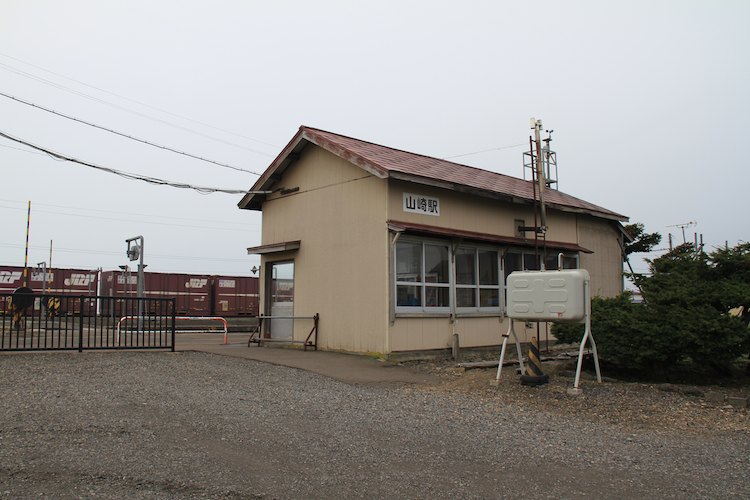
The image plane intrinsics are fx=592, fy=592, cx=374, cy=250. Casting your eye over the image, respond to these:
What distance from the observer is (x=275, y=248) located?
611 inches

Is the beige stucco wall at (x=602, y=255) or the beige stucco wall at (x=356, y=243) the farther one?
the beige stucco wall at (x=602, y=255)

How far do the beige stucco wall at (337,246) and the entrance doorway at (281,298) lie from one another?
358mm

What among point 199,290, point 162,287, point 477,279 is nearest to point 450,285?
point 477,279

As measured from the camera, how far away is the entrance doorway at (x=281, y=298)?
51.7 ft

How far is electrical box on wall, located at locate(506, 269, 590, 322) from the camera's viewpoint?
8.98 meters

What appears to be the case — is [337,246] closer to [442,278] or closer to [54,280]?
[442,278]

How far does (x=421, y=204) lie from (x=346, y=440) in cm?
813

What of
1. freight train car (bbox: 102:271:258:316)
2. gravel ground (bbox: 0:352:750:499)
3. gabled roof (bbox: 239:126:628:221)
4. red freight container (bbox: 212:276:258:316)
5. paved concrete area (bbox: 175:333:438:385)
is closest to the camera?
gravel ground (bbox: 0:352:750:499)

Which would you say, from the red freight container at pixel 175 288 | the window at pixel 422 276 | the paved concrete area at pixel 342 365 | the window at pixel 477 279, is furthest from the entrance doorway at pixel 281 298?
the red freight container at pixel 175 288

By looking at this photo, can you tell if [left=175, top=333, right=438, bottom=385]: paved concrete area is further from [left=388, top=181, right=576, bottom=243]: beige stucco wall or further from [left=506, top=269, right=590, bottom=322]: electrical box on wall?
[left=388, top=181, right=576, bottom=243]: beige stucco wall

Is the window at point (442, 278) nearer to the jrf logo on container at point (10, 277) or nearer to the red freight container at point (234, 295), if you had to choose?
the red freight container at point (234, 295)

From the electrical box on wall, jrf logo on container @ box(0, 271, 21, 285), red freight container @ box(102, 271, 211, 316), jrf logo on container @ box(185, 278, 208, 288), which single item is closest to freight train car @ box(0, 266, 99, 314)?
jrf logo on container @ box(0, 271, 21, 285)

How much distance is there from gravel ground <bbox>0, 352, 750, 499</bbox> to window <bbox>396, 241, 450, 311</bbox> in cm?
338

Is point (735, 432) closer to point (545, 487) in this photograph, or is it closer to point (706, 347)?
point (706, 347)
